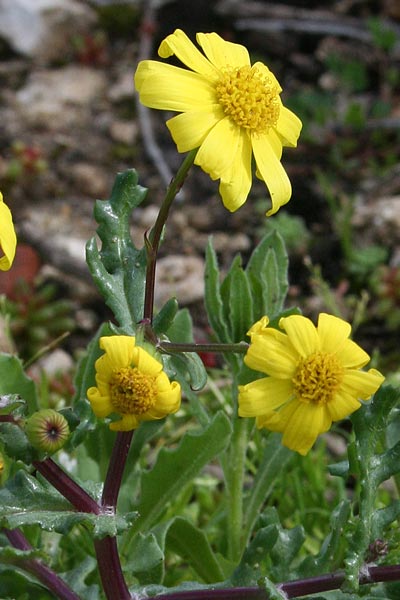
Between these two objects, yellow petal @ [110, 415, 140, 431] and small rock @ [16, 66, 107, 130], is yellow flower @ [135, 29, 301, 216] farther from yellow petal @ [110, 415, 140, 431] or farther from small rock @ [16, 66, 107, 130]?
small rock @ [16, 66, 107, 130]

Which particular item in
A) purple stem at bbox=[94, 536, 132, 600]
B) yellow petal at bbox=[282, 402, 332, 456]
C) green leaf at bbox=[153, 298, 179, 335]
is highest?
green leaf at bbox=[153, 298, 179, 335]

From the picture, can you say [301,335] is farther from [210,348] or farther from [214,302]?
[214,302]

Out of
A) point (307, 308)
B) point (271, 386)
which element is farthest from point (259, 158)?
point (307, 308)

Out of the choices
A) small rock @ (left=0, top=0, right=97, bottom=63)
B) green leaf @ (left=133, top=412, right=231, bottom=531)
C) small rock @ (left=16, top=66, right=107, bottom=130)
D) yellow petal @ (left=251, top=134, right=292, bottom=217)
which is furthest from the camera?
small rock @ (left=0, top=0, right=97, bottom=63)

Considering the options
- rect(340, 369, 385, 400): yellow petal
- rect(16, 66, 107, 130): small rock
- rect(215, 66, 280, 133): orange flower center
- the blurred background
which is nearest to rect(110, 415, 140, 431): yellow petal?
rect(340, 369, 385, 400): yellow petal

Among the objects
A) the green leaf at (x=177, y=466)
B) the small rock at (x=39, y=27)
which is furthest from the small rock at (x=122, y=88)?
the green leaf at (x=177, y=466)

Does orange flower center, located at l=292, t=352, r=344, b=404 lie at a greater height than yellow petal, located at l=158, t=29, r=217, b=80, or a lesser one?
lesser

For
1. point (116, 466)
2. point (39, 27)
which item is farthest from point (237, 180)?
point (39, 27)

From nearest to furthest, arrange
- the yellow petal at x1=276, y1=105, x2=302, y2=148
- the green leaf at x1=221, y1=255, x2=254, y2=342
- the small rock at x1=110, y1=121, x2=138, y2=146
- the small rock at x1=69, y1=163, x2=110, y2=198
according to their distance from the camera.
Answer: the yellow petal at x1=276, y1=105, x2=302, y2=148
the green leaf at x1=221, y1=255, x2=254, y2=342
the small rock at x1=69, y1=163, x2=110, y2=198
the small rock at x1=110, y1=121, x2=138, y2=146
